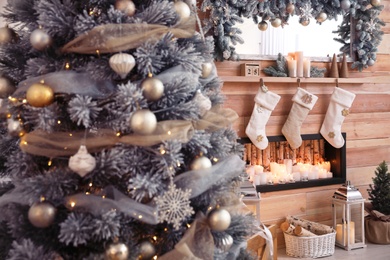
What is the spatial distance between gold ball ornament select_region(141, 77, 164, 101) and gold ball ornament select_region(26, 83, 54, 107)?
21 centimetres

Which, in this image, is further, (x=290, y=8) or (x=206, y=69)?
(x=290, y=8)

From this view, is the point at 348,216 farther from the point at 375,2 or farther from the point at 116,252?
the point at 116,252

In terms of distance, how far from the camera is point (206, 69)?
113 cm

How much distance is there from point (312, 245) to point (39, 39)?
247 centimetres

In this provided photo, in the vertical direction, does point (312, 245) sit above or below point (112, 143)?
below

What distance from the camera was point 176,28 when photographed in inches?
40.9

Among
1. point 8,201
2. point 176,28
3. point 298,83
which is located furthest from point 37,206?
point 298,83

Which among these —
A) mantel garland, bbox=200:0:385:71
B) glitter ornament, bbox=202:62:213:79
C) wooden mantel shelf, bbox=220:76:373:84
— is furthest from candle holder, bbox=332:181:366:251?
glitter ornament, bbox=202:62:213:79

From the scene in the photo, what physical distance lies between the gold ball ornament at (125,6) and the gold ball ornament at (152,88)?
0.18 metres

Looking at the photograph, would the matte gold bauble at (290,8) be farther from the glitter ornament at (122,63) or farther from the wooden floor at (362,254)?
the glitter ornament at (122,63)

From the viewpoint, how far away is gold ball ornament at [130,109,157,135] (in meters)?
0.90

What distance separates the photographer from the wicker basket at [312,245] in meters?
2.91

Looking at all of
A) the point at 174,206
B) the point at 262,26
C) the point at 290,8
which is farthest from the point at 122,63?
the point at 290,8

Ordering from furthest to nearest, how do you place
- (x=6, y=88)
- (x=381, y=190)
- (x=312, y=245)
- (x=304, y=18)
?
1. (x=381, y=190)
2. (x=304, y=18)
3. (x=312, y=245)
4. (x=6, y=88)
